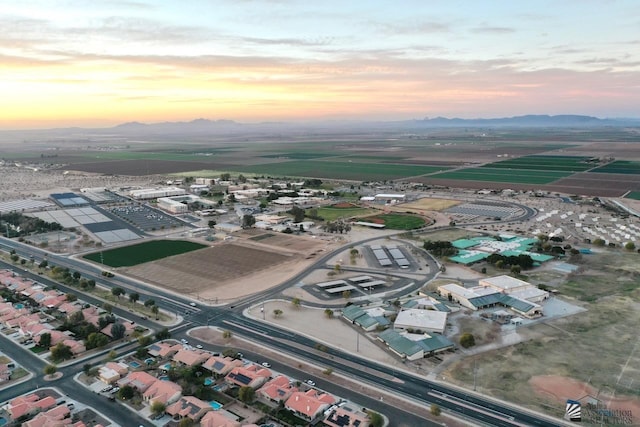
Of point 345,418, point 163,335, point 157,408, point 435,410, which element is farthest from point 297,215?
point 435,410

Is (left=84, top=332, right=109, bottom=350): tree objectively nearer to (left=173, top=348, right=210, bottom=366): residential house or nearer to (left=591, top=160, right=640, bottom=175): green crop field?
(left=173, top=348, right=210, bottom=366): residential house

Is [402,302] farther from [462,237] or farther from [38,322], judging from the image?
[38,322]

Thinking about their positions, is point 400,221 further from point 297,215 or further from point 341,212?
point 297,215

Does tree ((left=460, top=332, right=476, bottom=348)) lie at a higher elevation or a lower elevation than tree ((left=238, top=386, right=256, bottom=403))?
higher

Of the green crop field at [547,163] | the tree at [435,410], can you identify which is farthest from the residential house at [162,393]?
the green crop field at [547,163]

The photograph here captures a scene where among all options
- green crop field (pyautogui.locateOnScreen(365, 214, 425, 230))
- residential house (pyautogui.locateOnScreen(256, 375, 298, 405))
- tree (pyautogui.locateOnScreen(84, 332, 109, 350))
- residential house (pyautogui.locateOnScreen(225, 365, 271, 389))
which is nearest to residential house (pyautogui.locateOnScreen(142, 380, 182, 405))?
residential house (pyautogui.locateOnScreen(225, 365, 271, 389))

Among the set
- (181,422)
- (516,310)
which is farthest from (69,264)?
(516,310)

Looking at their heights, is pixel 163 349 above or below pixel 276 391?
above
